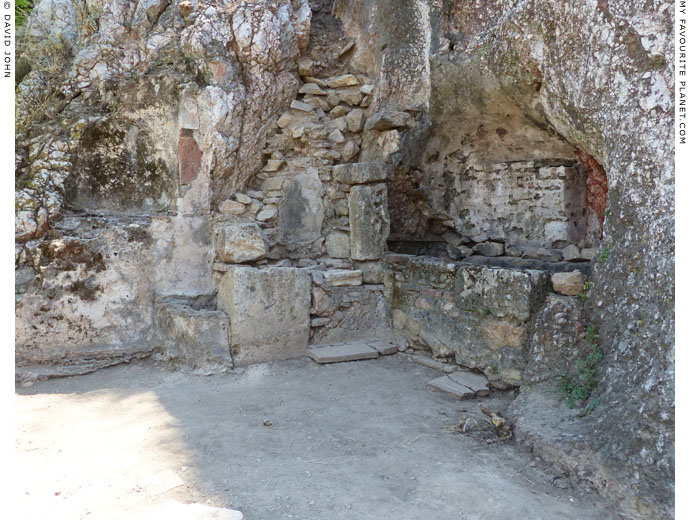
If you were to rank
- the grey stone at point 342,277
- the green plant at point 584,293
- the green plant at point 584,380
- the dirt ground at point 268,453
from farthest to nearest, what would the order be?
the grey stone at point 342,277 → the green plant at point 584,293 → the green plant at point 584,380 → the dirt ground at point 268,453

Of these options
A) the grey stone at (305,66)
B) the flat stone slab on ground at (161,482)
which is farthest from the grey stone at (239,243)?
the flat stone slab on ground at (161,482)

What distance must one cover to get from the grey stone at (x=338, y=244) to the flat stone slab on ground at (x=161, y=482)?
113 inches

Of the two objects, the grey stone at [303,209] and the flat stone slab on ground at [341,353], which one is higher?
the grey stone at [303,209]

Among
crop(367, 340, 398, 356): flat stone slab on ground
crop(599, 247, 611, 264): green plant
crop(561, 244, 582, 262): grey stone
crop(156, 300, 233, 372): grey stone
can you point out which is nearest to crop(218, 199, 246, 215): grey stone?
crop(156, 300, 233, 372): grey stone

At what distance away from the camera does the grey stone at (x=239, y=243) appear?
4547mm

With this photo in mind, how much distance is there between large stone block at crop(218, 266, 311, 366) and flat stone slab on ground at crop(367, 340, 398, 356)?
0.67 metres

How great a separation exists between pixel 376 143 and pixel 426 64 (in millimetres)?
910

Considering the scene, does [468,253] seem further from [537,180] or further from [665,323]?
[665,323]

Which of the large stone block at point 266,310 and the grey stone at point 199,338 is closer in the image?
the grey stone at point 199,338

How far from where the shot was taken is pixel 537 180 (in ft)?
15.9

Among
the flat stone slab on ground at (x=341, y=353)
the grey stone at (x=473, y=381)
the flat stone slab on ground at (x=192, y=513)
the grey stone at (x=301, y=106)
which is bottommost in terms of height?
the flat stone slab on ground at (x=192, y=513)

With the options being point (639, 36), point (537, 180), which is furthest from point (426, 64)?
point (639, 36)

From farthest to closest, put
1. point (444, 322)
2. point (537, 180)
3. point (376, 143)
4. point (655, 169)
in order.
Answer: point (376, 143) → point (537, 180) → point (444, 322) → point (655, 169)

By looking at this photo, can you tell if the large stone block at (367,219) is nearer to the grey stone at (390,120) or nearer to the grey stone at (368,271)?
the grey stone at (368,271)
